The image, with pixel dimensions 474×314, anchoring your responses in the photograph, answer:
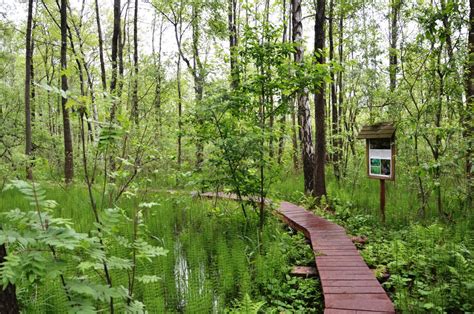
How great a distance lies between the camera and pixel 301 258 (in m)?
5.43

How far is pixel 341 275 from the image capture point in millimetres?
4199

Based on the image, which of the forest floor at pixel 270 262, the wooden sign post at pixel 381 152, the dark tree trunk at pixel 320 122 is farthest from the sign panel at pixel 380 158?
the dark tree trunk at pixel 320 122

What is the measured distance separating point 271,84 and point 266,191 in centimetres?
185

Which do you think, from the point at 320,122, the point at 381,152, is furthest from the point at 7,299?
the point at 320,122

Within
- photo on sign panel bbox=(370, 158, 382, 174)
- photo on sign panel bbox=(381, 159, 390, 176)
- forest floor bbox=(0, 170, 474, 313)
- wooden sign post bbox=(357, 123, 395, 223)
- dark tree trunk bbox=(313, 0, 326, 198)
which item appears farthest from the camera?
dark tree trunk bbox=(313, 0, 326, 198)

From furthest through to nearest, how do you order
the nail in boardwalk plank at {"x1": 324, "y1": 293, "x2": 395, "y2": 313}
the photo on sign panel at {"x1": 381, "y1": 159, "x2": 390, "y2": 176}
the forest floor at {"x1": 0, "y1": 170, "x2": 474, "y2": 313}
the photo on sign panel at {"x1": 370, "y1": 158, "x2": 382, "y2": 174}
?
the photo on sign panel at {"x1": 370, "y1": 158, "x2": 382, "y2": 174}
the photo on sign panel at {"x1": 381, "y1": 159, "x2": 390, "y2": 176}
the forest floor at {"x1": 0, "y1": 170, "x2": 474, "y2": 313}
the nail in boardwalk plank at {"x1": 324, "y1": 293, "x2": 395, "y2": 313}

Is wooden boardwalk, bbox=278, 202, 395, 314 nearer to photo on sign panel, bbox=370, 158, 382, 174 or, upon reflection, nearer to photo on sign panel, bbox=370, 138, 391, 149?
photo on sign panel, bbox=370, 158, 382, 174

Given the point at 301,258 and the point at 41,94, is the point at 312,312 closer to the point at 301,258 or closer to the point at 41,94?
the point at 301,258

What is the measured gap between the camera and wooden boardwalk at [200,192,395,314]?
11.2 feet

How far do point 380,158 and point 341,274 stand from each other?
3613 millimetres

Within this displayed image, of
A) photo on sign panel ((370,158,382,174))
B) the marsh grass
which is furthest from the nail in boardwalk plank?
photo on sign panel ((370,158,382,174))

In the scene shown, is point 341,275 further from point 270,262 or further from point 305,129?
point 305,129

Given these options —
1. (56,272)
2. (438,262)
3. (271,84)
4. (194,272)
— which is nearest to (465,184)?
(438,262)

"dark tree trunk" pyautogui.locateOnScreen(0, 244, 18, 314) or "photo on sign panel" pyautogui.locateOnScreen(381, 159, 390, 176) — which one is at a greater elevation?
"photo on sign panel" pyautogui.locateOnScreen(381, 159, 390, 176)
